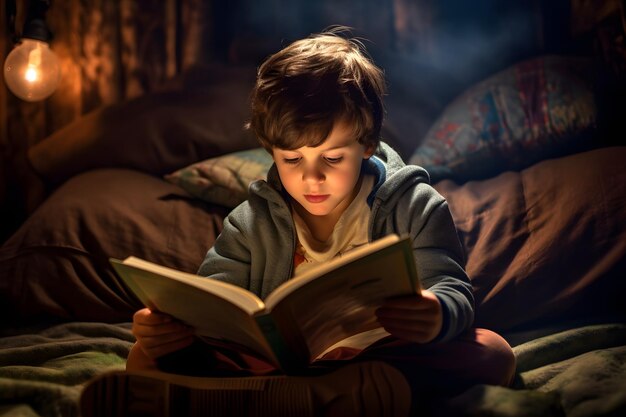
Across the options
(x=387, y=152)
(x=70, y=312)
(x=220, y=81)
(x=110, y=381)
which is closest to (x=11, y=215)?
(x=220, y=81)

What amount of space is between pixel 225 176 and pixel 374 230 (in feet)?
1.97

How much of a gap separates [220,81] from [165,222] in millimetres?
617

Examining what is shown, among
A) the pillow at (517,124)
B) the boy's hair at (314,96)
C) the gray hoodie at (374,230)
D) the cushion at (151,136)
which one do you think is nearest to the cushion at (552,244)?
A: the pillow at (517,124)

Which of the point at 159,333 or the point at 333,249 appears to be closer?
the point at 159,333

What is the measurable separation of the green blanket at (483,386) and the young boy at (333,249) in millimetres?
84

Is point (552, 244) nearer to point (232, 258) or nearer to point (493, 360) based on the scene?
point (493, 360)

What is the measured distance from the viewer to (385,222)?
1273 millimetres

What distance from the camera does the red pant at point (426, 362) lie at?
1.05 metres

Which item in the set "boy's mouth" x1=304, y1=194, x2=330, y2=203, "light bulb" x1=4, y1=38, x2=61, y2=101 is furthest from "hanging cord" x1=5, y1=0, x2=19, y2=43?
"boy's mouth" x1=304, y1=194, x2=330, y2=203

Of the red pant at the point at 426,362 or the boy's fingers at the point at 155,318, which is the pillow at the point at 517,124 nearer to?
the red pant at the point at 426,362

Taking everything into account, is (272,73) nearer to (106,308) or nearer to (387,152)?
(387,152)

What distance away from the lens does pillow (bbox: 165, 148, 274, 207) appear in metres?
1.75

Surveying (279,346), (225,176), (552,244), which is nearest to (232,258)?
(279,346)

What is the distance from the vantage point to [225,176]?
1.78 metres
